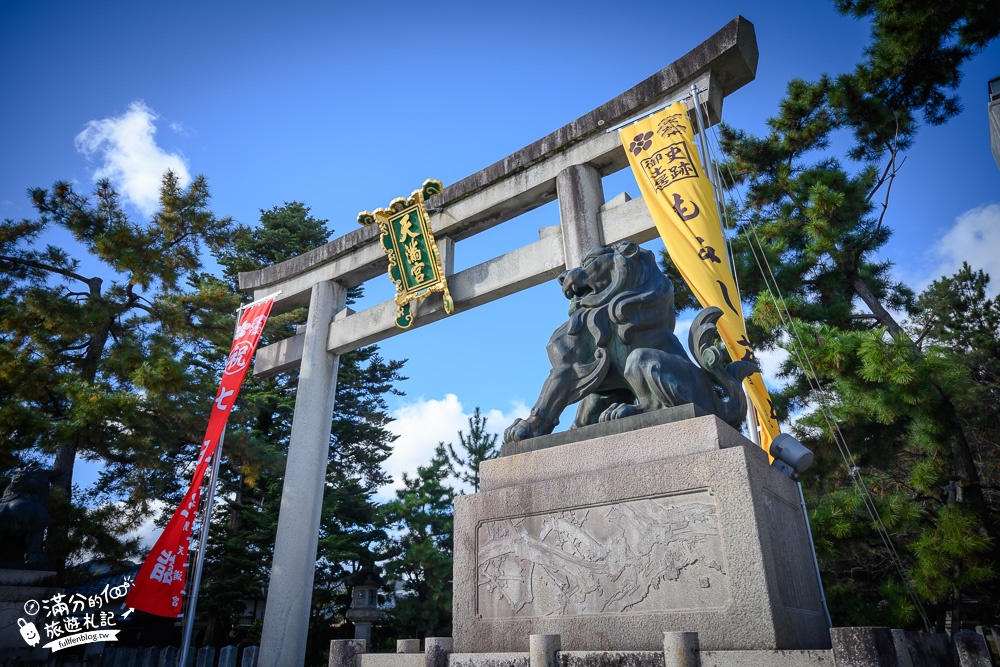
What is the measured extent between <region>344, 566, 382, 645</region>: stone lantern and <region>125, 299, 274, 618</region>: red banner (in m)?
3.99

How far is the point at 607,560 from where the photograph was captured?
8.96 ft

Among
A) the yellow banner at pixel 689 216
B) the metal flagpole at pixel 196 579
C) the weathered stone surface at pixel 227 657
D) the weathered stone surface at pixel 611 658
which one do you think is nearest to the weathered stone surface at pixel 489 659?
the weathered stone surface at pixel 611 658

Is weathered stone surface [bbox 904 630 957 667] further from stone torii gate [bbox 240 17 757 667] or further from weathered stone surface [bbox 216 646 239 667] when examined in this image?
weathered stone surface [bbox 216 646 239 667]

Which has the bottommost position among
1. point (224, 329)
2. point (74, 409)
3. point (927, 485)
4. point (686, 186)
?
point (927, 485)

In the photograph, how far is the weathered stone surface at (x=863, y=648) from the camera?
6.22 feet

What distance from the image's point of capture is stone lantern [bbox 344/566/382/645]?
11500 mm

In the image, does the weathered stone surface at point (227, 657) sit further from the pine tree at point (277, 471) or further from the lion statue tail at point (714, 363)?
the lion statue tail at point (714, 363)

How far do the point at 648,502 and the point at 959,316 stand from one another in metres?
11.1

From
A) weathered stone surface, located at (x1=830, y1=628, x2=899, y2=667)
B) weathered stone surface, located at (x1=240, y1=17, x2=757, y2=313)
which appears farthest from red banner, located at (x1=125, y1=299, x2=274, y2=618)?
weathered stone surface, located at (x1=830, y1=628, x2=899, y2=667)

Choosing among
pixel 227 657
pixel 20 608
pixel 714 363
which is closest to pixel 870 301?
pixel 714 363

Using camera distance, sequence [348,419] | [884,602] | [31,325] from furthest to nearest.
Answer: [348,419] → [31,325] → [884,602]

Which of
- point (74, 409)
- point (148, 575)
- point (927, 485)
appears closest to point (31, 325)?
point (74, 409)

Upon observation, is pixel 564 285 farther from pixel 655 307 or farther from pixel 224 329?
pixel 224 329

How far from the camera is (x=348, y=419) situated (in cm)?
1756
